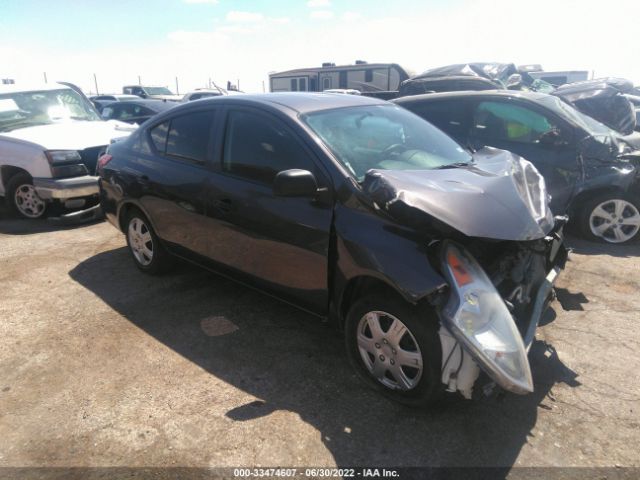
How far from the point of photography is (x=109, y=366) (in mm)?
3225

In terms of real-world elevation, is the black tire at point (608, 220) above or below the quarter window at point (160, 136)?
below

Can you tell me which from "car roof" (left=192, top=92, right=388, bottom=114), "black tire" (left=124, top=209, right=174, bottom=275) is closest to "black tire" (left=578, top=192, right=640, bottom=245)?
"car roof" (left=192, top=92, right=388, bottom=114)

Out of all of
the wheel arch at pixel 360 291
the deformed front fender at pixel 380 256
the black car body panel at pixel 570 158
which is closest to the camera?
the deformed front fender at pixel 380 256

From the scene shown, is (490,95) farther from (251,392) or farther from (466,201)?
(251,392)

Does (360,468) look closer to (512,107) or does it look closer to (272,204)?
(272,204)

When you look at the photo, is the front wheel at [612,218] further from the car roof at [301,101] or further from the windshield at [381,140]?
the car roof at [301,101]

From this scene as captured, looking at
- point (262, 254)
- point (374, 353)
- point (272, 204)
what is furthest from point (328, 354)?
point (272, 204)

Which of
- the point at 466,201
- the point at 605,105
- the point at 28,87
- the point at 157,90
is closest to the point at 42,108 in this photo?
the point at 28,87

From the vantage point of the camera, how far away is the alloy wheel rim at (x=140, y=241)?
4539 mm

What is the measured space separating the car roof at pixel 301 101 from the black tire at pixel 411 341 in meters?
1.47

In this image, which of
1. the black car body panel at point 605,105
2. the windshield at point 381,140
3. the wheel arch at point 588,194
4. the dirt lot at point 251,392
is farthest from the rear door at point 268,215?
the black car body panel at point 605,105

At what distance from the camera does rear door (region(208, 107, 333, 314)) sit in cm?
296

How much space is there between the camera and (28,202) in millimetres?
6715

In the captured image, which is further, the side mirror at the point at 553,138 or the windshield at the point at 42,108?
the windshield at the point at 42,108
